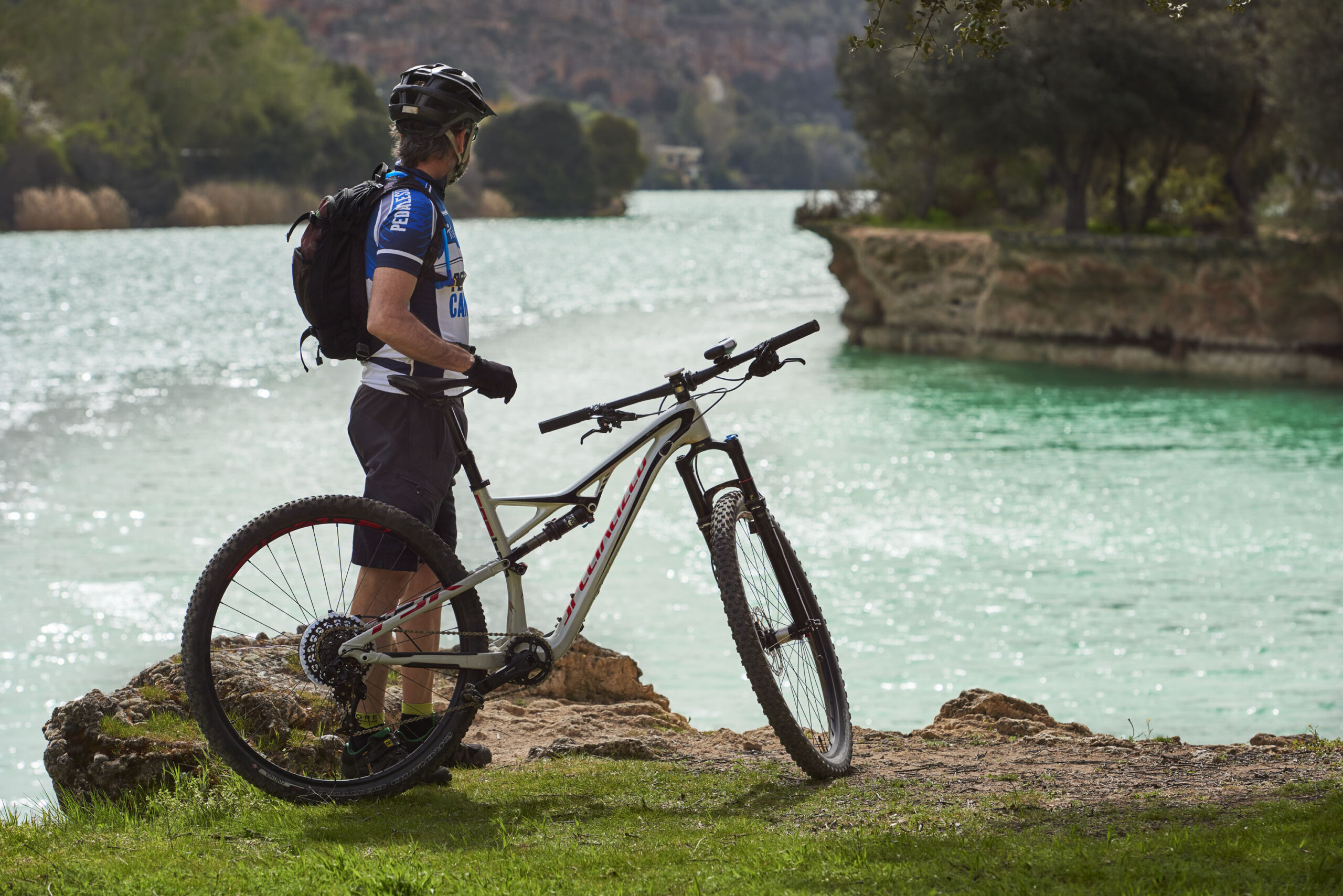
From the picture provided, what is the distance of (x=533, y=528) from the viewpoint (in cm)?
446

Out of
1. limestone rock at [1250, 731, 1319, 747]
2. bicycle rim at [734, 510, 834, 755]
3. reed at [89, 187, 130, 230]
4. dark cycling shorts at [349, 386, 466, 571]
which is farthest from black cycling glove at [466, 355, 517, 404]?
reed at [89, 187, 130, 230]

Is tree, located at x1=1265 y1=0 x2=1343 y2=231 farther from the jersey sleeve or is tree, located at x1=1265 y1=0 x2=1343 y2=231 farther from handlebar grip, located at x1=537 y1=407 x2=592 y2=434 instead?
the jersey sleeve

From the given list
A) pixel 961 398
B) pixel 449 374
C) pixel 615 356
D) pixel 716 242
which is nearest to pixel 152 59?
pixel 716 242

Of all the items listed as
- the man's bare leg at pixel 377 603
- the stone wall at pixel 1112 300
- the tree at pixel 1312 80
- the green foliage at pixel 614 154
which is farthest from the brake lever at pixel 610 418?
the green foliage at pixel 614 154

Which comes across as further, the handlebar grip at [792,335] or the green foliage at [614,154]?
the green foliage at [614,154]

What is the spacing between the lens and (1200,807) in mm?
4145

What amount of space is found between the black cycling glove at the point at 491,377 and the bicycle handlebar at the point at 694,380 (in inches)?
6.7

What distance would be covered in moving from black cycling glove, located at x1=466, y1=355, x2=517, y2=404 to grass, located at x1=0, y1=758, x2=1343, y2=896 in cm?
130

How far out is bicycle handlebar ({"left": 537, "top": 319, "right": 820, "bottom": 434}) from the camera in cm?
434

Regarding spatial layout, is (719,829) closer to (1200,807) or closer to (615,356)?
(1200,807)

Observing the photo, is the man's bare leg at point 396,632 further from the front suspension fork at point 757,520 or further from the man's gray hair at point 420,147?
the man's gray hair at point 420,147

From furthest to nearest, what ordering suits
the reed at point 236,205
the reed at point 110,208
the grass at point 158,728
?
the reed at point 236,205 → the reed at point 110,208 → the grass at point 158,728

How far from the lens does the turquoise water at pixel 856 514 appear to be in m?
10.6

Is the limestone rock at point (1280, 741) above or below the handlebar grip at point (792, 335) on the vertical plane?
below
